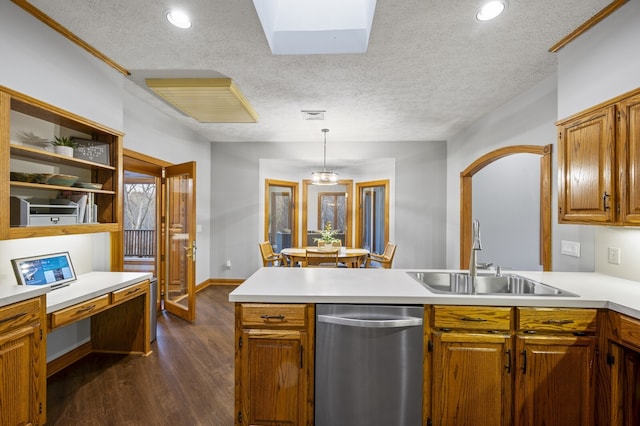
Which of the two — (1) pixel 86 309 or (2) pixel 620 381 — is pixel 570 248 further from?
(1) pixel 86 309

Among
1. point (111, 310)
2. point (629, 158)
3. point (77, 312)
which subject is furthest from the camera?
point (111, 310)

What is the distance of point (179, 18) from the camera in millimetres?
2094

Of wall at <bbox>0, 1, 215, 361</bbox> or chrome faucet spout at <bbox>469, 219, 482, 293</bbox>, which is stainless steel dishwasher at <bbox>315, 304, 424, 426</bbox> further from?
wall at <bbox>0, 1, 215, 361</bbox>

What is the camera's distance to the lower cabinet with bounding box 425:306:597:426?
5.67 feet

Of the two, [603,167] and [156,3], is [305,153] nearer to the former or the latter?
[156,3]

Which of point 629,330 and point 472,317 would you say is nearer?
point 629,330

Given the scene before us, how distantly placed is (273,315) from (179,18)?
2.07 m

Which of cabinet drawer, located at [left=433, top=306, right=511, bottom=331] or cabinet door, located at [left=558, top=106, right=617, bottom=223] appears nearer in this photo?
cabinet drawer, located at [left=433, top=306, right=511, bottom=331]

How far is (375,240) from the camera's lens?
6.50m

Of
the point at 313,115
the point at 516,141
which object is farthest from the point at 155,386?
the point at 516,141

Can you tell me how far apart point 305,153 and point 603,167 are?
439 centimetres

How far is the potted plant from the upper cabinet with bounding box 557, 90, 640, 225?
3755mm

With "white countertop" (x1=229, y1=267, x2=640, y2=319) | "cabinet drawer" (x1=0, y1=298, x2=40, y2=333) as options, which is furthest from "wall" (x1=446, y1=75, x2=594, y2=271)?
"cabinet drawer" (x1=0, y1=298, x2=40, y2=333)

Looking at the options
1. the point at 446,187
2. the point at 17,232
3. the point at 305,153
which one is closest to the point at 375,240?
the point at 446,187
